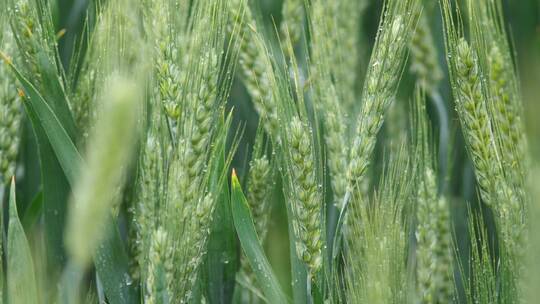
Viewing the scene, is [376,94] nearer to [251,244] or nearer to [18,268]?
[251,244]

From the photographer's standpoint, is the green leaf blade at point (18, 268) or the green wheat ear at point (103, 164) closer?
the green wheat ear at point (103, 164)

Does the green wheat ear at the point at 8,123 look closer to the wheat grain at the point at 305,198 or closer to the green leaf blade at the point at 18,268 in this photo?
the green leaf blade at the point at 18,268

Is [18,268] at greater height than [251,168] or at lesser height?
lesser

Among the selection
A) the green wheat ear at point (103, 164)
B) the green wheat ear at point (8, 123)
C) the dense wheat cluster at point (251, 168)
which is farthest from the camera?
the green wheat ear at point (8, 123)

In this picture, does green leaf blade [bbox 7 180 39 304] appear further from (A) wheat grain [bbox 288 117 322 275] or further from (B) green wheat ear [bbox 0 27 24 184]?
(A) wheat grain [bbox 288 117 322 275]

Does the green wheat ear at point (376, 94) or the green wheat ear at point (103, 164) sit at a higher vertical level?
the green wheat ear at point (376, 94)

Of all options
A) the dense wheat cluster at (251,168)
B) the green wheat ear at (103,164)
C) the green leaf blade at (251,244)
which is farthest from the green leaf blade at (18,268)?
the green wheat ear at (103,164)

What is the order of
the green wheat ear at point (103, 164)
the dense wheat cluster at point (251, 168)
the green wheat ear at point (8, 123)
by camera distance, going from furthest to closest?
1. the green wheat ear at point (8, 123)
2. the dense wheat cluster at point (251, 168)
3. the green wheat ear at point (103, 164)

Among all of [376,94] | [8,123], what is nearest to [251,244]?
[376,94]

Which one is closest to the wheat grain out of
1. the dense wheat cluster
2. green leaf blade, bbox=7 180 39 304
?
the dense wheat cluster

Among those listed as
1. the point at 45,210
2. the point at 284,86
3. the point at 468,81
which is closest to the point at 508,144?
the point at 468,81
